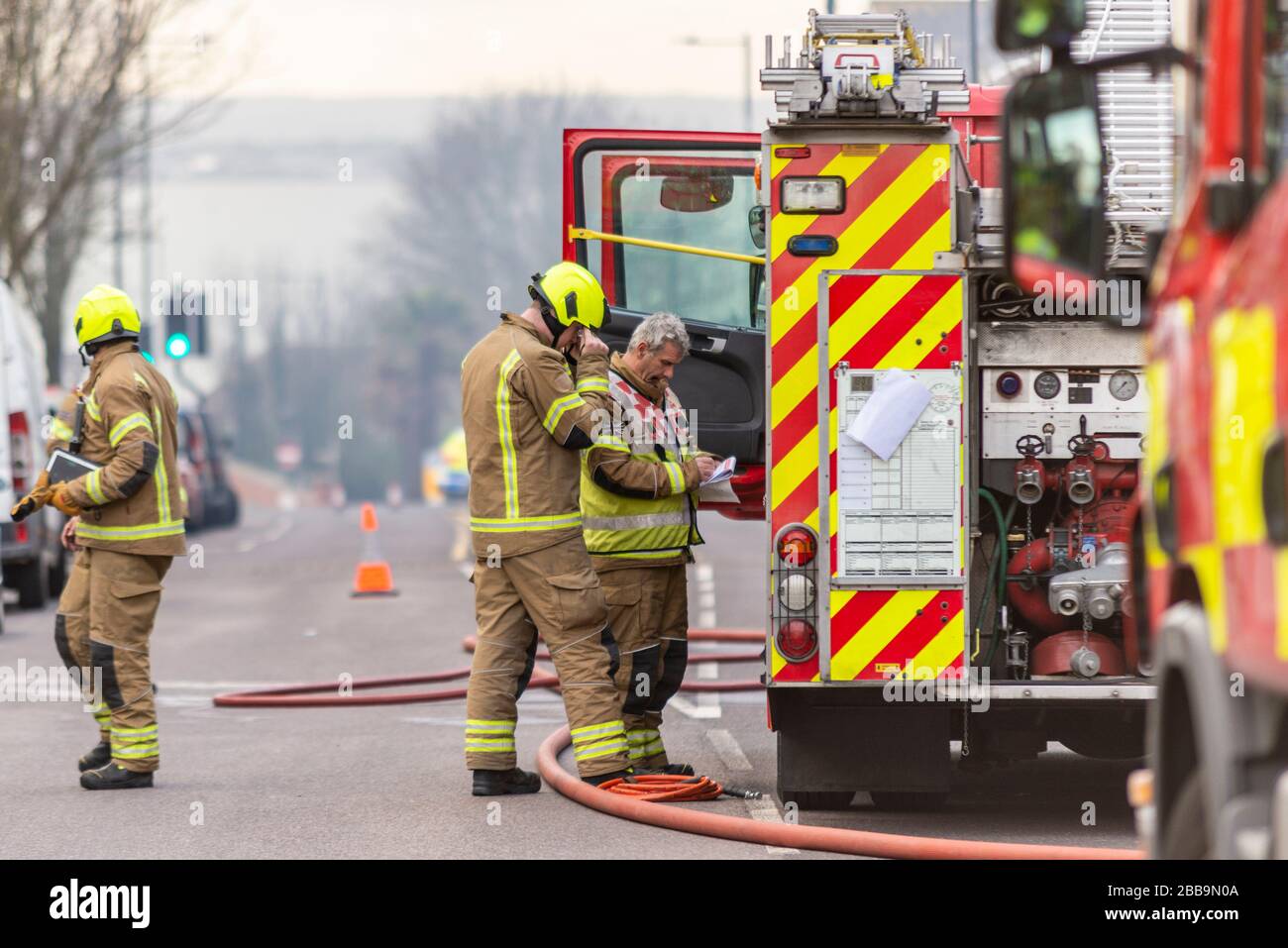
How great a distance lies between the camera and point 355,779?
896cm

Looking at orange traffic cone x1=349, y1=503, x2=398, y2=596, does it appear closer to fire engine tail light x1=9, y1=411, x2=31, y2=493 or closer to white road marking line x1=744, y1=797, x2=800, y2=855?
fire engine tail light x1=9, y1=411, x2=31, y2=493

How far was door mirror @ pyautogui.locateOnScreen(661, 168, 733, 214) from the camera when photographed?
9445 mm

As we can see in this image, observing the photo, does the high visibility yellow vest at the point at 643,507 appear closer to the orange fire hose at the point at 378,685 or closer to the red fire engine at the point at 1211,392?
the orange fire hose at the point at 378,685

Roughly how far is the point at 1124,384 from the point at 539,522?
7.15 ft

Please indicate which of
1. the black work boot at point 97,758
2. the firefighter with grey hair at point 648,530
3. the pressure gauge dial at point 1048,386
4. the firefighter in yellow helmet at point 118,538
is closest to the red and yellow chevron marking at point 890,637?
the pressure gauge dial at point 1048,386

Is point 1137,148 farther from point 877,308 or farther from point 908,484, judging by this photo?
point 908,484

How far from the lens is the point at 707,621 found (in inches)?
651

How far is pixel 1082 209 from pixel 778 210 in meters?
3.38

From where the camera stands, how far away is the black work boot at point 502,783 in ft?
27.5

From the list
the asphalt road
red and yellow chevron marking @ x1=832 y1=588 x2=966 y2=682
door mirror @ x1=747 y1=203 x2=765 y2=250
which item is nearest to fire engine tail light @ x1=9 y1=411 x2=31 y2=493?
the asphalt road

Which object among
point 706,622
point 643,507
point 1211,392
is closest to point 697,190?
point 643,507

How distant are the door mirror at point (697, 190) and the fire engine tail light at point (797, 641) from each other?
2.68m
